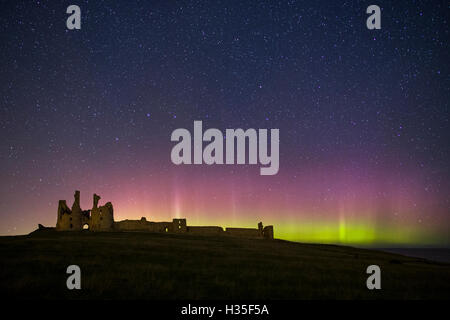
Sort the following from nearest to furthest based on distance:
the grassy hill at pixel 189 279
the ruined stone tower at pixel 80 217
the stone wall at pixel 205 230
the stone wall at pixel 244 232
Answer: the grassy hill at pixel 189 279, the ruined stone tower at pixel 80 217, the stone wall at pixel 205 230, the stone wall at pixel 244 232

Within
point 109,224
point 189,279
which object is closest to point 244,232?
point 109,224

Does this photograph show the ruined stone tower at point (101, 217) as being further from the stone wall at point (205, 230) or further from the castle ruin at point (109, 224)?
the stone wall at point (205, 230)

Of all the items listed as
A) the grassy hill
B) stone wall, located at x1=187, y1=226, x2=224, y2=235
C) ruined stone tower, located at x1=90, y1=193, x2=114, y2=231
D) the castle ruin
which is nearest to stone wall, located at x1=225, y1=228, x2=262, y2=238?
the castle ruin

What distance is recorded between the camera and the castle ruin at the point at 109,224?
5541cm

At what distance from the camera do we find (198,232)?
208 ft

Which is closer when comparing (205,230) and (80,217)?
(80,217)

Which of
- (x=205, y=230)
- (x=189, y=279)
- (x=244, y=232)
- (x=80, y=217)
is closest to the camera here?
(x=189, y=279)

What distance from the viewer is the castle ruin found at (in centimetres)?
5541

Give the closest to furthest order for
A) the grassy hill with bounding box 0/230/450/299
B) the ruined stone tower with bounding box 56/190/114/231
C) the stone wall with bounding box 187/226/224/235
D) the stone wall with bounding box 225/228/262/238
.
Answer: the grassy hill with bounding box 0/230/450/299 → the ruined stone tower with bounding box 56/190/114/231 → the stone wall with bounding box 187/226/224/235 → the stone wall with bounding box 225/228/262/238

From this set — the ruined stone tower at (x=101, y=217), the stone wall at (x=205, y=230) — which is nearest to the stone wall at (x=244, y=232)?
the stone wall at (x=205, y=230)

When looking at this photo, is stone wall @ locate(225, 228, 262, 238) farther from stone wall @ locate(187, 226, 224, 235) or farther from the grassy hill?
the grassy hill

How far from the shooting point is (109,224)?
56.9 metres

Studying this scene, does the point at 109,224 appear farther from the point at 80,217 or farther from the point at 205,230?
the point at 205,230
